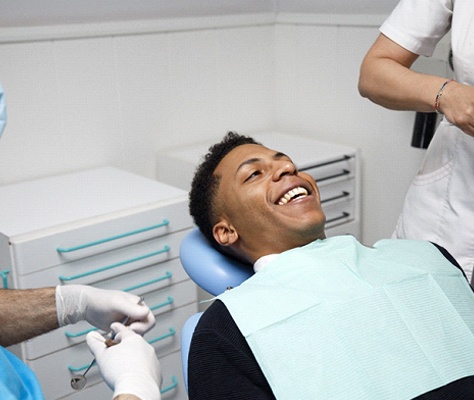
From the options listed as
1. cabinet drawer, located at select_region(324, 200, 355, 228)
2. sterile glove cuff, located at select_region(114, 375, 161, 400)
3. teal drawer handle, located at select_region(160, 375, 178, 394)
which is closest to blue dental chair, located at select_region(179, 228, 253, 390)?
sterile glove cuff, located at select_region(114, 375, 161, 400)

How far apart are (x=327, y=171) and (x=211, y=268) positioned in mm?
1169

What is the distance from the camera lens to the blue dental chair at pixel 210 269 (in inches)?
60.1

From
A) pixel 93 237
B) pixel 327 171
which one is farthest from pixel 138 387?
pixel 327 171

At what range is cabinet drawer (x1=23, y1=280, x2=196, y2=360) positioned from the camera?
1.98m

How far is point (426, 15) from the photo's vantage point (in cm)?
163

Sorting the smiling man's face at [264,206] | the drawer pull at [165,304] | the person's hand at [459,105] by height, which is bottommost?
the drawer pull at [165,304]

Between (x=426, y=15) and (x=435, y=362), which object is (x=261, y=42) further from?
(x=435, y=362)

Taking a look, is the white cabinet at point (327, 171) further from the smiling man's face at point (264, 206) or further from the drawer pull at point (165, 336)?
the smiling man's face at point (264, 206)

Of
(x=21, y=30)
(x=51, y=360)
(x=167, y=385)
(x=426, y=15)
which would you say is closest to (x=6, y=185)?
(x=21, y=30)

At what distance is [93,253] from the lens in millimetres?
2049

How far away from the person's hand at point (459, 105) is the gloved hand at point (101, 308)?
72cm

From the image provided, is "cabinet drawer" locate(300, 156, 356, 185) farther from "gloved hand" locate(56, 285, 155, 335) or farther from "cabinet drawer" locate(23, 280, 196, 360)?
"gloved hand" locate(56, 285, 155, 335)

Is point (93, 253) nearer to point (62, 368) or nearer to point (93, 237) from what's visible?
point (93, 237)

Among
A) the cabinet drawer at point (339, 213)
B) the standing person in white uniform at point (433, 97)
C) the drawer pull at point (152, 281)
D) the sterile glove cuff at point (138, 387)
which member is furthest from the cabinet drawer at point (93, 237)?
the sterile glove cuff at point (138, 387)
